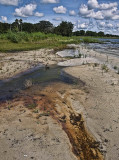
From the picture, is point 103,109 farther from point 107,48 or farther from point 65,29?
point 65,29

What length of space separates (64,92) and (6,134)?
3237 mm

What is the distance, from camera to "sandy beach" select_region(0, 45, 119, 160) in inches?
133

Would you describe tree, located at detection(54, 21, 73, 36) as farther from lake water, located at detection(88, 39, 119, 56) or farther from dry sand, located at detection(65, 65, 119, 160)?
dry sand, located at detection(65, 65, 119, 160)

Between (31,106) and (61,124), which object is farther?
(31,106)

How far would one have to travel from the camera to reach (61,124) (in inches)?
169

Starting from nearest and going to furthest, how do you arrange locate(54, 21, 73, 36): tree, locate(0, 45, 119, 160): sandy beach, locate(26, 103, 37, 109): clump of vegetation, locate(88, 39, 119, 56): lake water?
locate(0, 45, 119, 160): sandy beach < locate(26, 103, 37, 109): clump of vegetation < locate(88, 39, 119, 56): lake water < locate(54, 21, 73, 36): tree

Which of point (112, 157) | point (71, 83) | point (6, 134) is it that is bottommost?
point (112, 157)

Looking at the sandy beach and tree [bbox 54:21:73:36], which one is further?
tree [bbox 54:21:73:36]

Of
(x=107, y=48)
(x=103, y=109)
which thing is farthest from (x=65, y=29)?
(x=103, y=109)

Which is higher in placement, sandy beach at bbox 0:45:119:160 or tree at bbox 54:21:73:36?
tree at bbox 54:21:73:36

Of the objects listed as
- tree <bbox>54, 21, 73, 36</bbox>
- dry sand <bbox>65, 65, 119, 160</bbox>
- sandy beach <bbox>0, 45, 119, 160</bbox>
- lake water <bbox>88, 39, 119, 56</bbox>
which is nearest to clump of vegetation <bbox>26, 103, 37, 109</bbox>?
sandy beach <bbox>0, 45, 119, 160</bbox>

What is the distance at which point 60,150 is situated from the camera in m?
3.37

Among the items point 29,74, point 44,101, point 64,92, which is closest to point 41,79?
point 29,74

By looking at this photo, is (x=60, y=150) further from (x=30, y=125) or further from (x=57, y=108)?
(x=57, y=108)
